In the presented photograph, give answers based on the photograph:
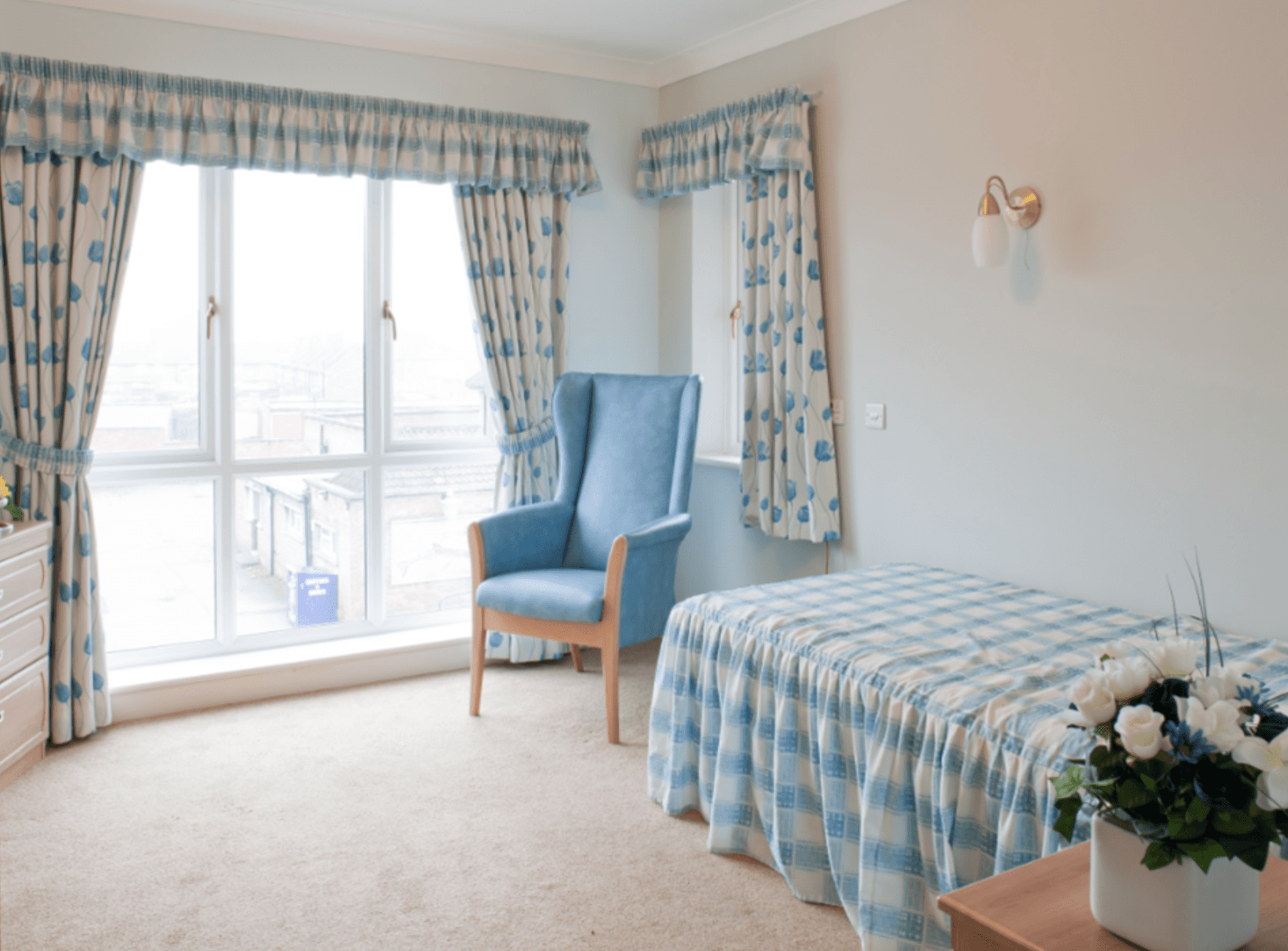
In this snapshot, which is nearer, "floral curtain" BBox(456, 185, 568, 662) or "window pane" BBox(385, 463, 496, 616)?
"floral curtain" BBox(456, 185, 568, 662)

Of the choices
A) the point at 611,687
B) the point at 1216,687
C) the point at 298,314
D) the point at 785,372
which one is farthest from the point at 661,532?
the point at 1216,687

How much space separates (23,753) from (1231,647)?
10.9 ft

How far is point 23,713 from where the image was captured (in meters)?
3.01

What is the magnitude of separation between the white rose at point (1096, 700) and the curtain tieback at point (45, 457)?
10.6 feet

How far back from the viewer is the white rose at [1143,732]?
110 centimetres

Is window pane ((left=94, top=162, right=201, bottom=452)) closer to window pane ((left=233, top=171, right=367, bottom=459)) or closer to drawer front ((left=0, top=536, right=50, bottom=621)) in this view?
window pane ((left=233, top=171, right=367, bottom=459))

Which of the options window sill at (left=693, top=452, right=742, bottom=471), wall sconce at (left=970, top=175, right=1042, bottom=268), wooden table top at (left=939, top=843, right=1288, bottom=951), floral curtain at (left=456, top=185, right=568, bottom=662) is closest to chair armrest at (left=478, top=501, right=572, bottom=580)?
floral curtain at (left=456, top=185, right=568, bottom=662)

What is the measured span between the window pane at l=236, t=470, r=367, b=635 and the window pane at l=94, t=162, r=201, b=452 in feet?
1.20

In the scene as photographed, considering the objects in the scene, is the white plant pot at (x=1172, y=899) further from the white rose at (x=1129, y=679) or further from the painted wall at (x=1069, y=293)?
the painted wall at (x=1069, y=293)

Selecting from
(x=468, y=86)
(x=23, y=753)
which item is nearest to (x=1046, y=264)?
(x=468, y=86)

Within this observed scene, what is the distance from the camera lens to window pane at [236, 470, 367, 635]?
3881 millimetres

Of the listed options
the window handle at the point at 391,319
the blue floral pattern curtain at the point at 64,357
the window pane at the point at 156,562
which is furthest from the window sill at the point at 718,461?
the blue floral pattern curtain at the point at 64,357

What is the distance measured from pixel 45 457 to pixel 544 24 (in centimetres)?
A: 237

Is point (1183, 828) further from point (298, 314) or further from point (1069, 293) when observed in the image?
point (298, 314)
